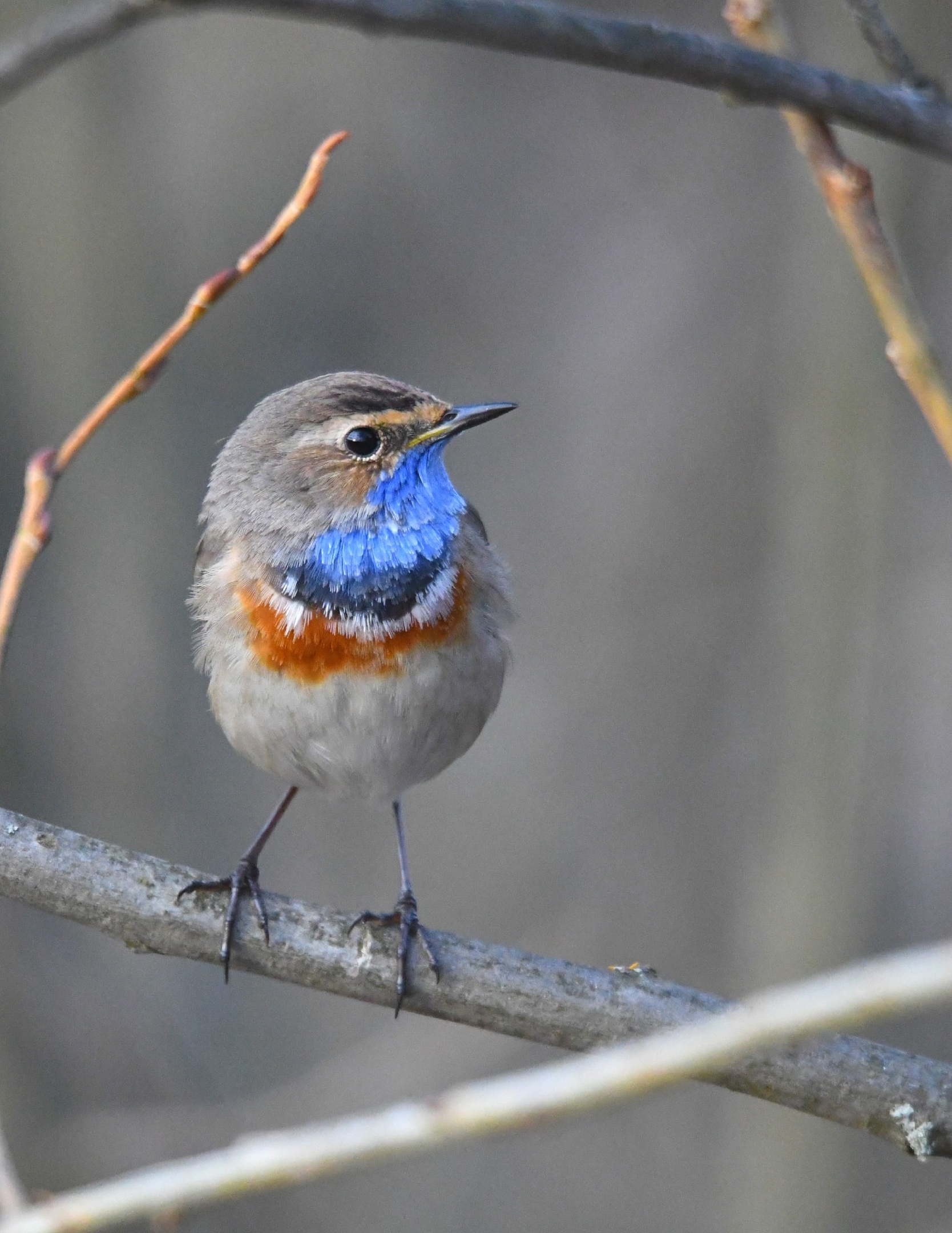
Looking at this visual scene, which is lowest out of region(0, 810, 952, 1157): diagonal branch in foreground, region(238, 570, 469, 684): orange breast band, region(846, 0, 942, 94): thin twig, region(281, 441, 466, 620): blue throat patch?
region(0, 810, 952, 1157): diagonal branch in foreground

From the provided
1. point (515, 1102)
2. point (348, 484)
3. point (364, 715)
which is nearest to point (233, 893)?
point (364, 715)

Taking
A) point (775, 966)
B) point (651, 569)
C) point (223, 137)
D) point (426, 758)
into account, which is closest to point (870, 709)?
point (775, 966)

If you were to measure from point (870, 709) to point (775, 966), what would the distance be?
118 cm

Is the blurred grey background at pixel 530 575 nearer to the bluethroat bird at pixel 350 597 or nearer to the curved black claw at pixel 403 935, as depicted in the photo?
the bluethroat bird at pixel 350 597

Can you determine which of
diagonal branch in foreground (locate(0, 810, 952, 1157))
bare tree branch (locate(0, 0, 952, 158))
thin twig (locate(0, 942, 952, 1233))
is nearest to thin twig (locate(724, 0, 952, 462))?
bare tree branch (locate(0, 0, 952, 158))

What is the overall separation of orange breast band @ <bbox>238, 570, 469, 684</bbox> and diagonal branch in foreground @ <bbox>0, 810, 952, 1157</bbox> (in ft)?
2.46

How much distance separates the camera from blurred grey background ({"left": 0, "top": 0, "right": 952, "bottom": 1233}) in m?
5.70

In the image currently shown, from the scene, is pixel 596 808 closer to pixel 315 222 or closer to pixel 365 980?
pixel 315 222

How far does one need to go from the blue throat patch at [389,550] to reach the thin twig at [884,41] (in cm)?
237

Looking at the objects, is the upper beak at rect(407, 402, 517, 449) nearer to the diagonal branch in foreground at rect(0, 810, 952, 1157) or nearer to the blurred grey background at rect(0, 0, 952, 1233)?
the diagonal branch in foreground at rect(0, 810, 952, 1157)

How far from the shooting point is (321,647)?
384 cm

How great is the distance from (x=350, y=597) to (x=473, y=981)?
3.86 feet

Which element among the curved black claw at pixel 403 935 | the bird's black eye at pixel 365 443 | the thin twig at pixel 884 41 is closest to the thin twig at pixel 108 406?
the thin twig at pixel 884 41

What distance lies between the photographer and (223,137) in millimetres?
7148
